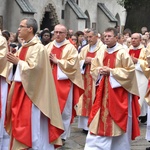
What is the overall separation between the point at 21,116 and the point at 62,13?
72.5 ft

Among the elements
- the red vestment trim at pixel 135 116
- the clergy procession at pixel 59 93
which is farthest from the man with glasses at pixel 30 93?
the red vestment trim at pixel 135 116

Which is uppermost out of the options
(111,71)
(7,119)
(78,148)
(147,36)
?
(147,36)

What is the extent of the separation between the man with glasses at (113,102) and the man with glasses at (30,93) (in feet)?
2.72

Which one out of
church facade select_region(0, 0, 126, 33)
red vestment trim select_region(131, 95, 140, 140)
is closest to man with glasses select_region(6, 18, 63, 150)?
red vestment trim select_region(131, 95, 140, 140)

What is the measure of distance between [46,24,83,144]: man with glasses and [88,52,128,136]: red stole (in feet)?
3.59

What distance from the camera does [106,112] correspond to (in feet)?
22.9

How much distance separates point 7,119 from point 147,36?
6050 mm

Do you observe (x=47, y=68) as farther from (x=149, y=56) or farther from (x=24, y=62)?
(x=149, y=56)

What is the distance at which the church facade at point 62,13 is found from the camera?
2275cm

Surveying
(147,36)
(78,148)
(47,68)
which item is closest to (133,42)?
(147,36)

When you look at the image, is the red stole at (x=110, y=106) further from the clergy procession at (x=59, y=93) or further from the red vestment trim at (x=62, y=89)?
the red vestment trim at (x=62, y=89)

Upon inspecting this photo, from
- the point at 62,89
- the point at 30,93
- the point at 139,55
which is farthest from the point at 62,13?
the point at 30,93

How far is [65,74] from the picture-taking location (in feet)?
26.3

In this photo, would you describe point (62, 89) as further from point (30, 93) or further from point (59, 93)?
point (30, 93)
